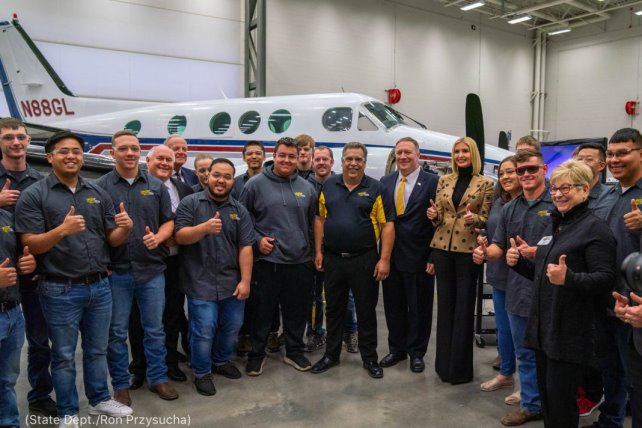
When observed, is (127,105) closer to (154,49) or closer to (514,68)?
(154,49)

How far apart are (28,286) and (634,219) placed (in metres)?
3.52

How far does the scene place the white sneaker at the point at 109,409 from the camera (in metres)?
3.16

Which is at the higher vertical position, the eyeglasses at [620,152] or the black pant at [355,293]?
the eyeglasses at [620,152]

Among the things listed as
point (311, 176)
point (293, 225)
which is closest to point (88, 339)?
point (293, 225)

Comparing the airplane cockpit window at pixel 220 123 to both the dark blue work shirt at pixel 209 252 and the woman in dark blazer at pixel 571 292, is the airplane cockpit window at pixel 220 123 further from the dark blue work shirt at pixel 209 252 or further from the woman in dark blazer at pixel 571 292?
the woman in dark blazer at pixel 571 292

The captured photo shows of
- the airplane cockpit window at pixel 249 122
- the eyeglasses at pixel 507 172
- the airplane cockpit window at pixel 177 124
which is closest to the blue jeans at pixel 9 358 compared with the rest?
the eyeglasses at pixel 507 172

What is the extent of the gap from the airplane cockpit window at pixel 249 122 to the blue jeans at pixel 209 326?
595 cm

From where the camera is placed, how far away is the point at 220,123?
31.0 feet

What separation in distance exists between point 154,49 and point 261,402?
12007mm

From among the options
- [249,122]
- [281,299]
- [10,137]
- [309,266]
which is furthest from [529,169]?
[249,122]

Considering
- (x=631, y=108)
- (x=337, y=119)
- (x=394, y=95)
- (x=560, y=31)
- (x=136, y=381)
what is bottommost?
(x=136, y=381)

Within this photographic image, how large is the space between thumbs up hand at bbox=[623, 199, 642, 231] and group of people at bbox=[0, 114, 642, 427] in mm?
16

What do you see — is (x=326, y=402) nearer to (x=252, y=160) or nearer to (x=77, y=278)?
(x=77, y=278)

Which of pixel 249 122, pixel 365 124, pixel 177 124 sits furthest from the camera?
pixel 177 124
